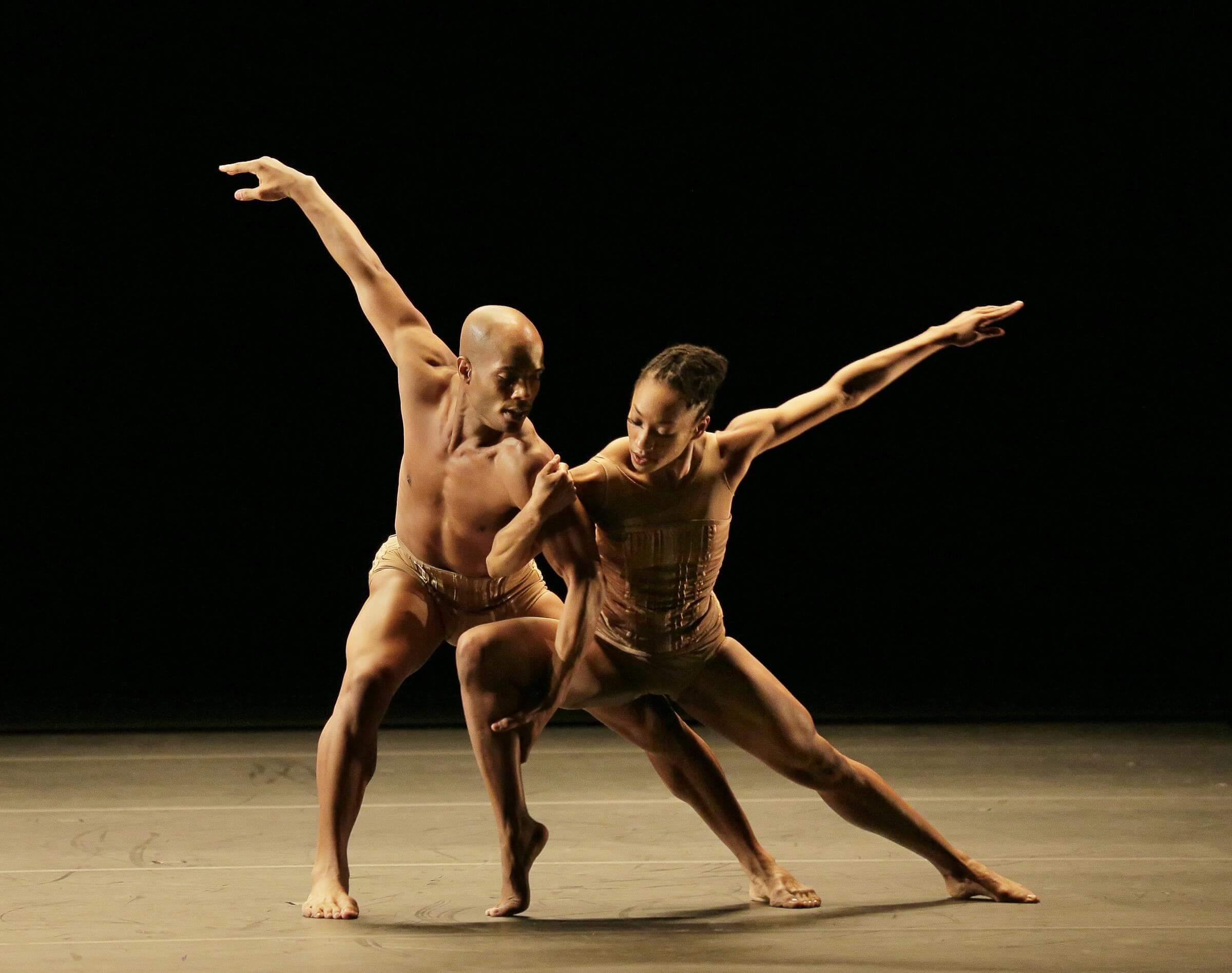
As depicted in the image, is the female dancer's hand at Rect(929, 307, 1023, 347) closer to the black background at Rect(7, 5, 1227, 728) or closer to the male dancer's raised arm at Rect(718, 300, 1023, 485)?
the male dancer's raised arm at Rect(718, 300, 1023, 485)

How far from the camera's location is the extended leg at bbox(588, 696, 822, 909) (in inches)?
137

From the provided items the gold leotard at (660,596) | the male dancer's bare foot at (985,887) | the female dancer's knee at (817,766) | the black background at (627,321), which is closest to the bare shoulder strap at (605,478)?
the gold leotard at (660,596)

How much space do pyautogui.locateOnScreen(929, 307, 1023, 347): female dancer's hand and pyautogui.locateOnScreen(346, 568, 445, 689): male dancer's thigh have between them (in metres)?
1.19

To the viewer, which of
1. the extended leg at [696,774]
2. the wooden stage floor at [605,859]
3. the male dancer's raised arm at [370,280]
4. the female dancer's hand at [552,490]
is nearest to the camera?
the wooden stage floor at [605,859]

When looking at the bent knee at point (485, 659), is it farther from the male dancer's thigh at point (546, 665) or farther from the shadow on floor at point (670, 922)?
the shadow on floor at point (670, 922)

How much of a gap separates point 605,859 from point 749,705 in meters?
0.76

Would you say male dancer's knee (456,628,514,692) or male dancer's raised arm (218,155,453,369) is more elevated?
male dancer's raised arm (218,155,453,369)

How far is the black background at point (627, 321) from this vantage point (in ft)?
21.4

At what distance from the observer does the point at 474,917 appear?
3303mm

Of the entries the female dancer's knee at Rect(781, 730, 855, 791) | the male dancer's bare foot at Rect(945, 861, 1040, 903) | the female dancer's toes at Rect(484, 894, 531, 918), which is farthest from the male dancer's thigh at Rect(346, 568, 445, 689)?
the male dancer's bare foot at Rect(945, 861, 1040, 903)

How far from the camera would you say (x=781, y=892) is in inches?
134

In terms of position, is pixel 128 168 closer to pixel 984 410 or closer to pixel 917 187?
pixel 917 187

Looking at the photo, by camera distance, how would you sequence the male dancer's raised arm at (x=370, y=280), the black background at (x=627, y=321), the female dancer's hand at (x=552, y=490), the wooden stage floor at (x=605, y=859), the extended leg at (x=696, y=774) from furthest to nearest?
1. the black background at (x=627, y=321)
2. the male dancer's raised arm at (x=370, y=280)
3. the extended leg at (x=696, y=774)
4. the female dancer's hand at (x=552, y=490)
5. the wooden stage floor at (x=605, y=859)

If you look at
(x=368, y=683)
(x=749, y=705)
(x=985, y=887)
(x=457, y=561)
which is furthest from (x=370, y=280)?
(x=985, y=887)
